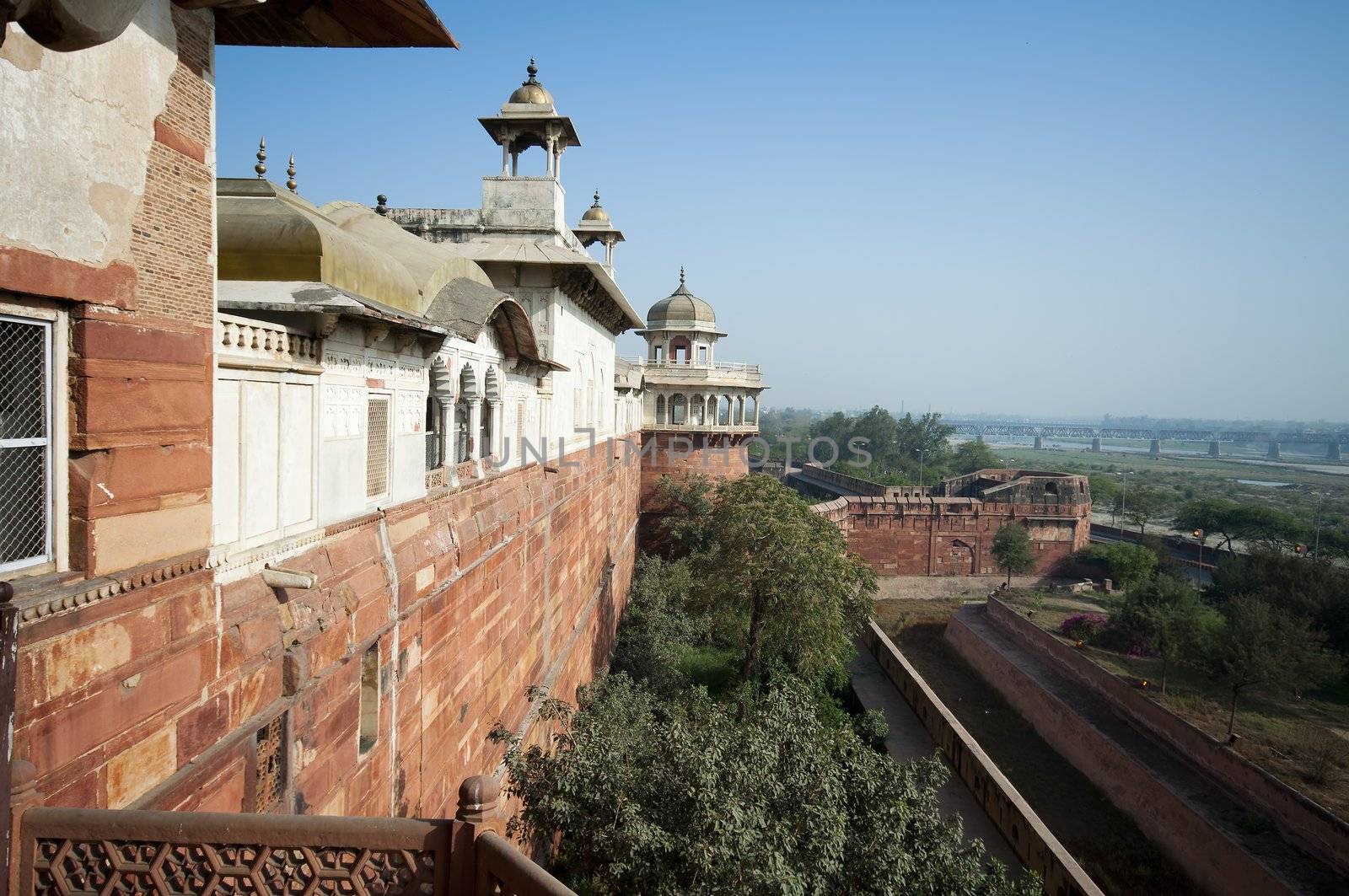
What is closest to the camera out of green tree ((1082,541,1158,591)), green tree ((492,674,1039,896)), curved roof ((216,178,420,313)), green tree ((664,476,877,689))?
curved roof ((216,178,420,313))

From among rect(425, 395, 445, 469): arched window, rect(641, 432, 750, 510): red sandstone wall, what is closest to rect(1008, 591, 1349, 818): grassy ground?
rect(641, 432, 750, 510): red sandstone wall

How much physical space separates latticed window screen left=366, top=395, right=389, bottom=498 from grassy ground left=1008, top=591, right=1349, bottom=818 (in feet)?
52.8

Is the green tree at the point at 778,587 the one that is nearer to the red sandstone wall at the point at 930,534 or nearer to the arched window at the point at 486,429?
the arched window at the point at 486,429

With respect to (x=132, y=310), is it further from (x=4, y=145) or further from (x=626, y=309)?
(x=626, y=309)

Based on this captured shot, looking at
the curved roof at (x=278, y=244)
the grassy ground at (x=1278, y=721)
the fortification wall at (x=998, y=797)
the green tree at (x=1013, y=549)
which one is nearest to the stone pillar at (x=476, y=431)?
the curved roof at (x=278, y=244)

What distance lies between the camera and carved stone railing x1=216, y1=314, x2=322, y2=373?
3350mm

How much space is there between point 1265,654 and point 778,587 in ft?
41.7

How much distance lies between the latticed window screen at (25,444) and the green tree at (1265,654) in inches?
847

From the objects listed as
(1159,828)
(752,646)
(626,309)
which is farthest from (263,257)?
(1159,828)

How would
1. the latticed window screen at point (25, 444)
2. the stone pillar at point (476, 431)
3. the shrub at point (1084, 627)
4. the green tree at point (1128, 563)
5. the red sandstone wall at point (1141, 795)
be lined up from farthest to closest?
the green tree at point (1128, 563)
the shrub at point (1084, 627)
the red sandstone wall at point (1141, 795)
the stone pillar at point (476, 431)
the latticed window screen at point (25, 444)

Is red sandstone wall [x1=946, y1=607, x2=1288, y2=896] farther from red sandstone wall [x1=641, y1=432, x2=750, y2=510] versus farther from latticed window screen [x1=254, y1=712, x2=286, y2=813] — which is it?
latticed window screen [x1=254, y1=712, x2=286, y2=813]

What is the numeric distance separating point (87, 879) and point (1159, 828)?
1611 centimetres

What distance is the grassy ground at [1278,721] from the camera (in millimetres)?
14141

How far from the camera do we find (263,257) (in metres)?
4.39
